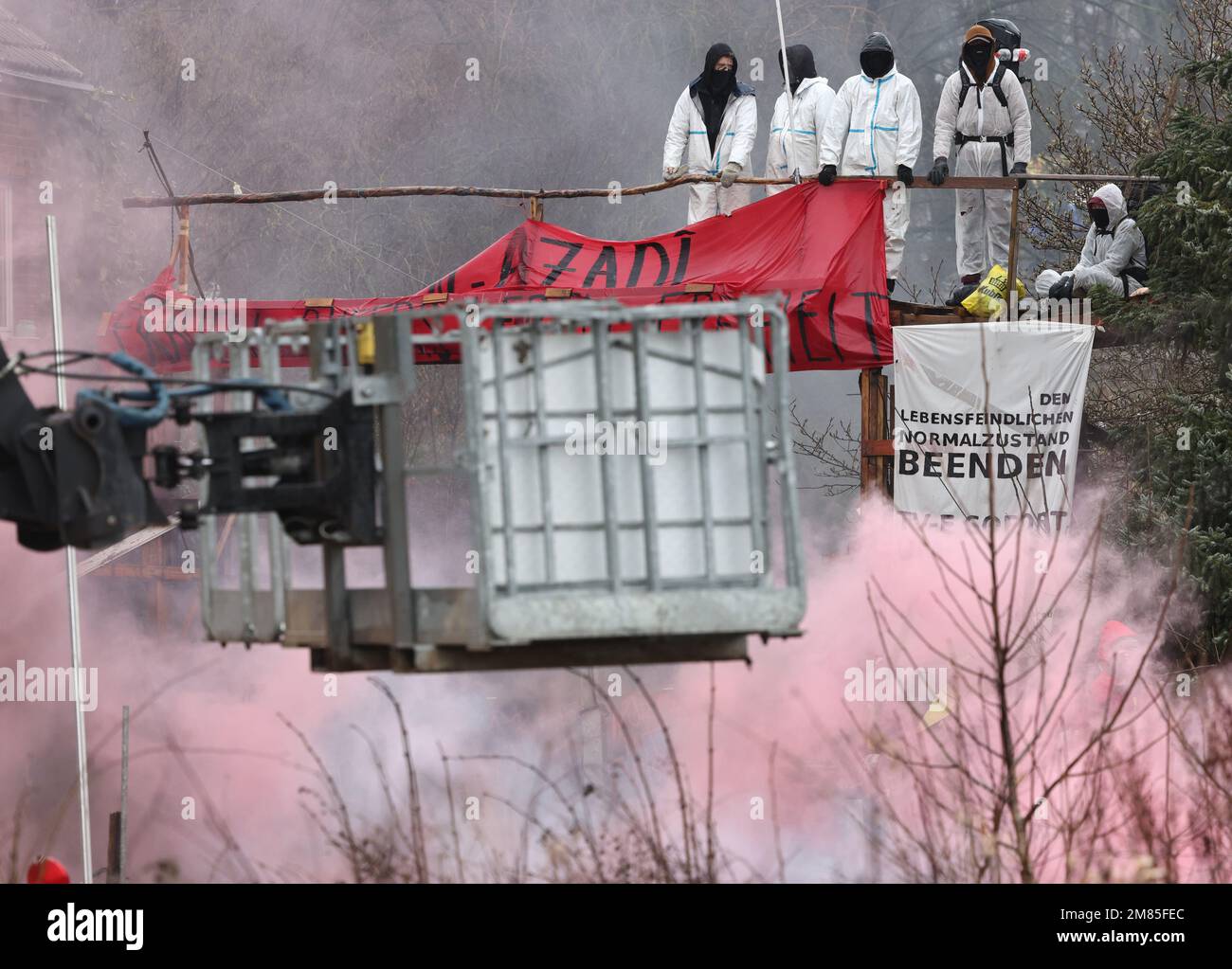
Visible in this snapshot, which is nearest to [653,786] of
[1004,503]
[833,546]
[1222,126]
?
[1004,503]

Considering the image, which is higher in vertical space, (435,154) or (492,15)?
(492,15)

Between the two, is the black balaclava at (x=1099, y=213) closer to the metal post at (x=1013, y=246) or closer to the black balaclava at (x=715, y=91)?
the metal post at (x=1013, y=246)

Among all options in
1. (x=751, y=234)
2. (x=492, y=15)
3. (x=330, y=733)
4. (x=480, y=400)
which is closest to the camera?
(x=480, y=400)

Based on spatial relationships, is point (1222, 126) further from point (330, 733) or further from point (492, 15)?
point (492, 15)

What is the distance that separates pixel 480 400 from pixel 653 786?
1255 centimetres

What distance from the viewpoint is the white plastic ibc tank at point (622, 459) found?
633 cm

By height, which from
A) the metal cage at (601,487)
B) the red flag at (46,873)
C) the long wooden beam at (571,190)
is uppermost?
the long wooden beam at (571,190)

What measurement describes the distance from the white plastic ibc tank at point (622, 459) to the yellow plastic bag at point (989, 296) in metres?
8.51

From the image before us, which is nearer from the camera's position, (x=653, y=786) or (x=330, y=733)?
A: (x=653, y=786)

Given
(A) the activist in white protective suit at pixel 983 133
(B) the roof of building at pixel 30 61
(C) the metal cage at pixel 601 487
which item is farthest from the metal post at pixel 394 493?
(B) the roof of building at pixel 30 61

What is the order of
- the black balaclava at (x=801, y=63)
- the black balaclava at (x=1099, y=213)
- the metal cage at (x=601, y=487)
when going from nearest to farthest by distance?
1. the metal cage at (x=601, y=487)
2. the black balaclava at (x=1099, y=213)
3. the black balaclava at (x=801, y=63)

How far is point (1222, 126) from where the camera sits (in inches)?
568

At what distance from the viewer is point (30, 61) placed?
72.4 feet

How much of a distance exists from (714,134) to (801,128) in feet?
2.44
